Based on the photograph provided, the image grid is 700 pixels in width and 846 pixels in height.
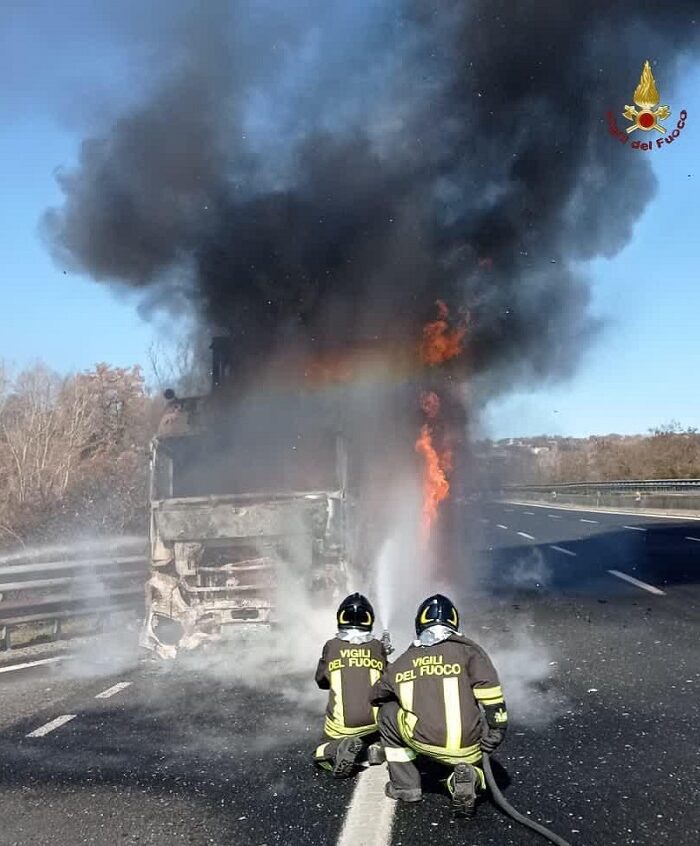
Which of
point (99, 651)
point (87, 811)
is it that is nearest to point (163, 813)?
point (87, 811)

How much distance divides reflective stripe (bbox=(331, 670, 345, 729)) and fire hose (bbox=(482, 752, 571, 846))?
94cm

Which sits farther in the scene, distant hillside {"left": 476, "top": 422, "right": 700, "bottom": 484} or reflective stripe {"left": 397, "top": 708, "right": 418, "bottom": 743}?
distant hillside {"left": 476, "top": 422, "right": 700, "bottom": 484}

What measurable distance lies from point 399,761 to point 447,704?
54 cm

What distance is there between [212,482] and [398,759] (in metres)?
5.62

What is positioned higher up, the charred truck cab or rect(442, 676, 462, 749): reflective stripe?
the charred truck cab

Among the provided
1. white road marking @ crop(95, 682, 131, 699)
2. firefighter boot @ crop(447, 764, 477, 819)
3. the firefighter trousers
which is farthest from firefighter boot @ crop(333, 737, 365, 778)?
white road marking @ crop(95, 682, 131, 699)

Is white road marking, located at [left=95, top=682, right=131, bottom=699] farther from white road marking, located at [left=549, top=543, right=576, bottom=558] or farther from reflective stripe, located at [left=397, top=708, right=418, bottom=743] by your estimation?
white road marking, located at [left=549, top=543, right=576, bottom=558]

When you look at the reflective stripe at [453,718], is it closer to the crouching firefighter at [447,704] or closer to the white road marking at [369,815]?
the crouching firefighter at [447,704]

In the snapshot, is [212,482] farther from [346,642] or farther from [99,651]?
[346,642]

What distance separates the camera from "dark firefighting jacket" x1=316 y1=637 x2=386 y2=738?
5.12m

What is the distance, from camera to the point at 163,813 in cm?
463

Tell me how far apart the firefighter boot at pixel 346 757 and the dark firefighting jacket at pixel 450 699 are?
0.57 metres

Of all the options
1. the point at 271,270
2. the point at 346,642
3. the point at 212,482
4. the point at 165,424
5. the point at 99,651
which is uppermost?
the point at 271,270

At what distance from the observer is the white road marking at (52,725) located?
6344mm
